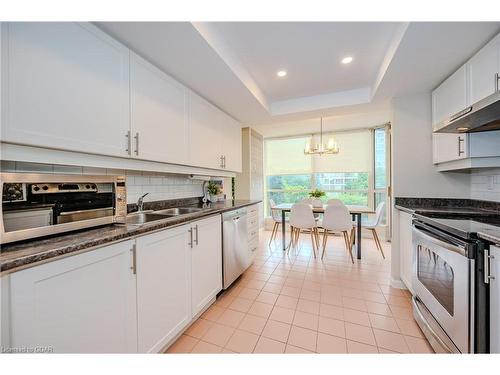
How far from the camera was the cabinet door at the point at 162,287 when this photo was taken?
1.21m

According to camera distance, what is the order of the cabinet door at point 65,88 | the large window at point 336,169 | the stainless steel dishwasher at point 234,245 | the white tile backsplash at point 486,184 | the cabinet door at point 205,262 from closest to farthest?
the cabinet door at point 65,88
the cabinet door at point 205,262
the white tile backsplash at point 486,184
the stainless steel dishwasher at point 234,245
the large window at point 336,169

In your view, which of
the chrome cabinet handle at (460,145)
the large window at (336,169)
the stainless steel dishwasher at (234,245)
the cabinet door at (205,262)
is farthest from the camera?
the large window at (336,169)

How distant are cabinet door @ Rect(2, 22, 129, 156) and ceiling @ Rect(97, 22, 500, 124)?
0.76 feet

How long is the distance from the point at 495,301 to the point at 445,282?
310 millimetres

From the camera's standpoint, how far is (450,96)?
192 cm

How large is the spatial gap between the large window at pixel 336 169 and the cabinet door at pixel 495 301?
3574 millimetres

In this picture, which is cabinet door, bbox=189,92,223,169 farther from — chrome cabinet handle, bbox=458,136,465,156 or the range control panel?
chrome cabinet handle, bbox=458,136,465,156

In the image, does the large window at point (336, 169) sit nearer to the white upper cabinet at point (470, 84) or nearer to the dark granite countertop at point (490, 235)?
the white upper cabinet at point (470, 84)

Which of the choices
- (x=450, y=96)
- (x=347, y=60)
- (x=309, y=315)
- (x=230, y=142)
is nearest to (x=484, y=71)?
(x=450, y=96)

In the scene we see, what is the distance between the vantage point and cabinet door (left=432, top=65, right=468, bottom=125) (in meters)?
1.75

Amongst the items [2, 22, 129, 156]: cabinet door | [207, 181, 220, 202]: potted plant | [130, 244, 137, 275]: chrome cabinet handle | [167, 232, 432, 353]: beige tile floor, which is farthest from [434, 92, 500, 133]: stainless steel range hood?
[207, 181, 220, 202]: potted plant

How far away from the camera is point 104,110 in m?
1.29

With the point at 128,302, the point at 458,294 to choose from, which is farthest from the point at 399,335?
the point at 128,302

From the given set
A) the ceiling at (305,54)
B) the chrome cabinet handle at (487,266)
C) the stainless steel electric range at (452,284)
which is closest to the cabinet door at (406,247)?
the stainless steel electric range at (452,284)
